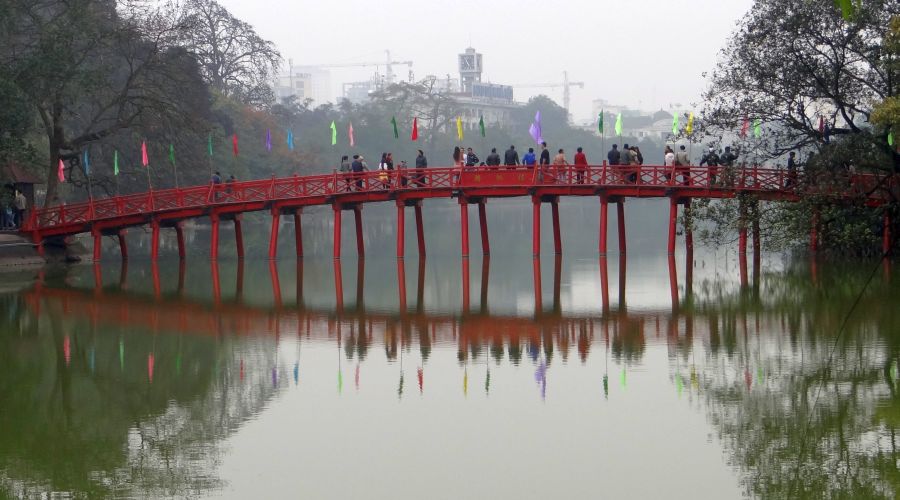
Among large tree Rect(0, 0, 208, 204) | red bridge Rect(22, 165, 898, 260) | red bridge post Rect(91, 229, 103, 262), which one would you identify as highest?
large tree Rect(0, 0, 208, 204)

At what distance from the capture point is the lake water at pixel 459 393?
44.3ft

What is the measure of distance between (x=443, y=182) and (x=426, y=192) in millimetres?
887

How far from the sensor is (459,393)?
18000 millimetres

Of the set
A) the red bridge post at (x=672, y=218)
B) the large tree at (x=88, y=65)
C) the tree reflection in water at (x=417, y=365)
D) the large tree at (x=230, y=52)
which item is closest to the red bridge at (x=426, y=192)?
the red bridge post at (x=672, y=218)

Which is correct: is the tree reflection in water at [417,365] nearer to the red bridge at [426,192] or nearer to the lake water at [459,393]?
the lake water at [459,393]

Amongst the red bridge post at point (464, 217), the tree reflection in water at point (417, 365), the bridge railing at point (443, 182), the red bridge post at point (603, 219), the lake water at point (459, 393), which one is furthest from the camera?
the red bridge post at point (464, 217)

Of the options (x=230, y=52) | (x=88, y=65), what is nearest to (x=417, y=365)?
(x=88, y=65)

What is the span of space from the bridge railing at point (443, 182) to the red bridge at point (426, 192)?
0.03 m

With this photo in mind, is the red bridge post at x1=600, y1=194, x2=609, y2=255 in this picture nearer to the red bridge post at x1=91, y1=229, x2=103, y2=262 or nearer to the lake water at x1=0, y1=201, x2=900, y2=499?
the lake water at x1=0, y1=201, x2=900, y2=499

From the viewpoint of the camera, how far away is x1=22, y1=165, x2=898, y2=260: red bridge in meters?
38.8

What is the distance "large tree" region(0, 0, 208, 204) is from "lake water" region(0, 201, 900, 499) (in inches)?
420

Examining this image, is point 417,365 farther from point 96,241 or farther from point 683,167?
point 96,241

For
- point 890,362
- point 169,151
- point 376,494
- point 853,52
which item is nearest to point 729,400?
point 890,362

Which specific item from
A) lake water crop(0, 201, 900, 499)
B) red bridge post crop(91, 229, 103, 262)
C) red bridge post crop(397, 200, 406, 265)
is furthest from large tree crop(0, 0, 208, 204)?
lake water crop(0, 201, 900, 499)
